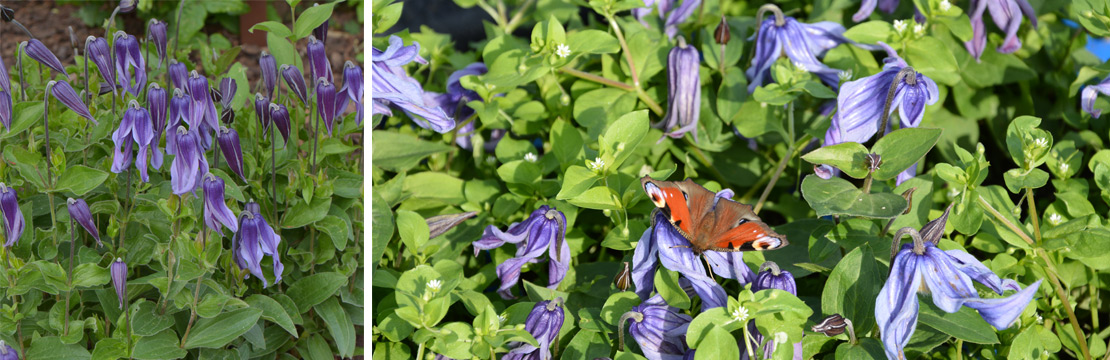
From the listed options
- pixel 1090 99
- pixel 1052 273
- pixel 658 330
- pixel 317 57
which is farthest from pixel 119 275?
pixel 1090 99

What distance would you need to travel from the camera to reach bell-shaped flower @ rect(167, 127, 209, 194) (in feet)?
2.58

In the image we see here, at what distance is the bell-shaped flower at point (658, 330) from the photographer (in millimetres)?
883

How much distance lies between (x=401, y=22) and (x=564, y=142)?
84 cm

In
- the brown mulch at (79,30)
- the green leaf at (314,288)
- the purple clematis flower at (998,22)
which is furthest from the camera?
the brown mulch at (79,30)

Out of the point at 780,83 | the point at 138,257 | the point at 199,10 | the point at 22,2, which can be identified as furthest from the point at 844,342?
the point at 22,2

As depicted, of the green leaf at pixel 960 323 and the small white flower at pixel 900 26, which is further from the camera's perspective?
the small white flower at pixel 900 26

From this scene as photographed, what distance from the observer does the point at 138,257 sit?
40.0 inches

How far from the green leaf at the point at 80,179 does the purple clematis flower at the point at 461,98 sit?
51 centimetres

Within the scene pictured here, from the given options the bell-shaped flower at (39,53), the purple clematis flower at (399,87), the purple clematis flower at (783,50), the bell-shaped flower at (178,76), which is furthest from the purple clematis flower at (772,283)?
the bell-shaped flower at (39,53)

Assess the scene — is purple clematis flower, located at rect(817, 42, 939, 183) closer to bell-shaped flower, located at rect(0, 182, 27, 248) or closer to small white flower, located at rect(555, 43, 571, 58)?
small white flower, located at rect(555, 43, 571, 58)

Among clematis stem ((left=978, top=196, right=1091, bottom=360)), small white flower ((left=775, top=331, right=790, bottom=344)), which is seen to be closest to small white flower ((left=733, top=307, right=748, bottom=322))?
small white flower ((left=775, top=331, right=790, bottom=344))

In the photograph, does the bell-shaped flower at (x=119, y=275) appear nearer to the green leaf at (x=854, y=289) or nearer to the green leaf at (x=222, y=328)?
the green leaf at (x=222, y=328)

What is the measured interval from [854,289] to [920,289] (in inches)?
2.8

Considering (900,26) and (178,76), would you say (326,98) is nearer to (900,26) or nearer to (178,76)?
(178,76)
